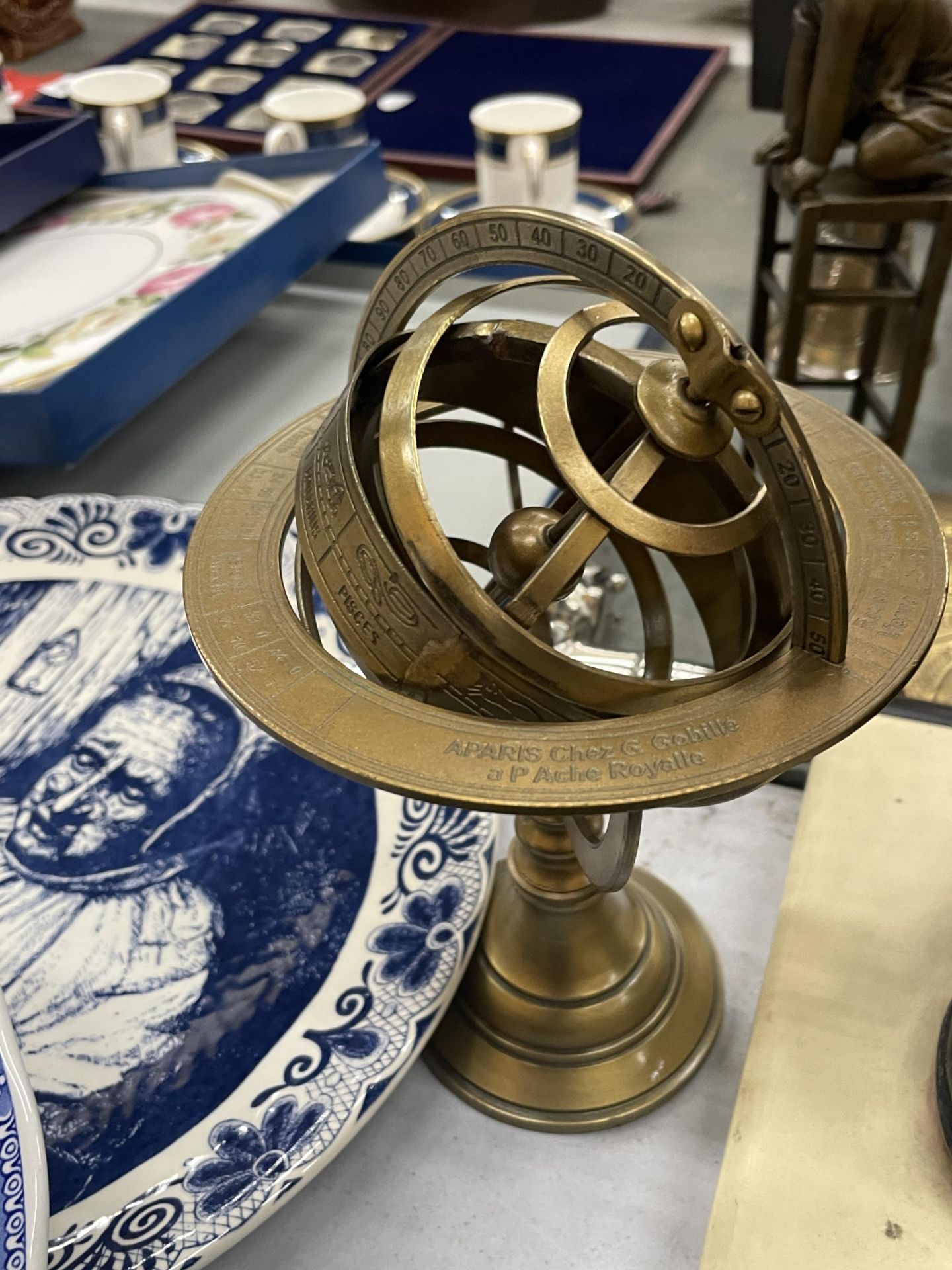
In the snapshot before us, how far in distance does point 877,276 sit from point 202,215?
765 millimetres

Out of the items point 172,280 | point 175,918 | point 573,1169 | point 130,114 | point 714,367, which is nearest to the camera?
point 714,367

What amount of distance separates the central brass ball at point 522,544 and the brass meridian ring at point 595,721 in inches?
3.8

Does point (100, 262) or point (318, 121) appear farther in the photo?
point (318, 121)

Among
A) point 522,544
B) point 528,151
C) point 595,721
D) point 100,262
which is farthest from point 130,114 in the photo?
point 595,721

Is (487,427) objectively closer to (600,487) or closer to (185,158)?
(600,487)

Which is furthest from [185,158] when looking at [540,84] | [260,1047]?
[260,1047]

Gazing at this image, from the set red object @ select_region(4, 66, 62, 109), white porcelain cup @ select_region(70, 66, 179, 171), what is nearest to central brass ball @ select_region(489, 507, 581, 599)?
white porcelain cup @ select_region(70, 66, 179, 171)

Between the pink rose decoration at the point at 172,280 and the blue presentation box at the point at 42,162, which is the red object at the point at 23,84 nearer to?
the blue presentation box at the point at 42,162

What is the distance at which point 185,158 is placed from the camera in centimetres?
176

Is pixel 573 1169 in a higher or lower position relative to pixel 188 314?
lower

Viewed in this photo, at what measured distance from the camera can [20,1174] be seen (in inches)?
18.8

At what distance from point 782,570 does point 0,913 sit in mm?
585

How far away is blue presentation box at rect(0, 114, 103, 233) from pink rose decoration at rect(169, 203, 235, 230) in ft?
0.53

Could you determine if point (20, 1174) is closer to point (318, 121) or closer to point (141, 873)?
point (141, 873)
